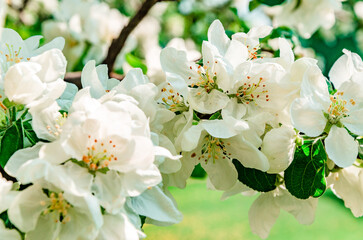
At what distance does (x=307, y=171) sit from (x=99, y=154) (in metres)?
0.37

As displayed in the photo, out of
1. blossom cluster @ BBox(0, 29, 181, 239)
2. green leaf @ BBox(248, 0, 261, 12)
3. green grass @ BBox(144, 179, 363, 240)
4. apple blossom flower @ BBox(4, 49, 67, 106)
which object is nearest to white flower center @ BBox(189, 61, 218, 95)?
blossom cluster @ BBox(0, 29, 181, 239)

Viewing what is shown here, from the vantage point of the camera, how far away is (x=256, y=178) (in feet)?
2.90

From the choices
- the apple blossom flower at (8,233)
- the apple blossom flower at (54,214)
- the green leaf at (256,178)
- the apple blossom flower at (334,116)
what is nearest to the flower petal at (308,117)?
the apple blossom flower at (334,116)

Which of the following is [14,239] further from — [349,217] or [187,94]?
[349,217]

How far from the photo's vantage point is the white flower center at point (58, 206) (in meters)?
0.70

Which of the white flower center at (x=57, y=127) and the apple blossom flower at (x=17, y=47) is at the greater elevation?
the apple blossom flower at (x=17, y=47)

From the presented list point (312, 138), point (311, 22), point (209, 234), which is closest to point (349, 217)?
point (209, 234)

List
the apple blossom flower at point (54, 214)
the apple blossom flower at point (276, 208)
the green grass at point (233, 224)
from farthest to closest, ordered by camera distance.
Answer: the green grass at point (233, 224) < the apple blossom flower at point (276, 208) < the apple blossom flower at point (54, 214)

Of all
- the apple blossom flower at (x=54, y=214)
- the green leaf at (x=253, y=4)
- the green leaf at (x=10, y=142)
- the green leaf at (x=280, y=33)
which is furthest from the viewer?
the green leaf at (x=253, y=4)

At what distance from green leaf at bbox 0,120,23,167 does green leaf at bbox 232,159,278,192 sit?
0.39 metres

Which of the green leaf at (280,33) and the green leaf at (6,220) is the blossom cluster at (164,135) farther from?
the green leaf at (280,33)

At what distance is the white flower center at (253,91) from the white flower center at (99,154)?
263mm

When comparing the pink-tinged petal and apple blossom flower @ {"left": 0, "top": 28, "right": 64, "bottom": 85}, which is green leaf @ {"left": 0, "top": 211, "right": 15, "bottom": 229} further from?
the pink-tinged petal

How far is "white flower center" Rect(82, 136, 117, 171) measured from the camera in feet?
2.33
